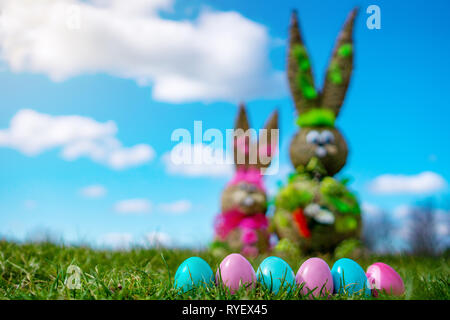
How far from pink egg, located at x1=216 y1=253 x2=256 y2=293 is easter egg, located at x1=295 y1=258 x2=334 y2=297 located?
0.80 ft

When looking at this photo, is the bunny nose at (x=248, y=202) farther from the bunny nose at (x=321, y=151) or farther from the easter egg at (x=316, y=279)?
the easter egg at (x=316, y=279)

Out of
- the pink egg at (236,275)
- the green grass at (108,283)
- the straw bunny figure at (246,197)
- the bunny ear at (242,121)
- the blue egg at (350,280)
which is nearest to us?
the green grass at (108,283)

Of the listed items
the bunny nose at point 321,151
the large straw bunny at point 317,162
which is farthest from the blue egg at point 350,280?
the bunny nose at point 321,151

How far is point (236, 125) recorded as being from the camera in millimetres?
5574

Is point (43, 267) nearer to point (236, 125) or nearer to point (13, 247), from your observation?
point (13, 247)

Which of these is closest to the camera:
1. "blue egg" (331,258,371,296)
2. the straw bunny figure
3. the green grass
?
the green grass

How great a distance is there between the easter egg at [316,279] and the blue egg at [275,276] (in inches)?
2.5

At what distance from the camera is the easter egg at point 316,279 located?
6.59ft

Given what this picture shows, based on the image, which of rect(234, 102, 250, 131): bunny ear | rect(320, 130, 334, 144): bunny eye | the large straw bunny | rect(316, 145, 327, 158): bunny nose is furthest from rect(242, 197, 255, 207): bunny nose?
rect(320, 130, 334, 144): bunny eye

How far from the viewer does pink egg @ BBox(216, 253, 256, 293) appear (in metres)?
1.95

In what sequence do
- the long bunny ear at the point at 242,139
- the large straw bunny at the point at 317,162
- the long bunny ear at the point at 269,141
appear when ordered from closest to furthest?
the large straw bunny at the point at 317,162, the long bunny ear at the point at 269,141, the long bunny ear at the point at 242,139

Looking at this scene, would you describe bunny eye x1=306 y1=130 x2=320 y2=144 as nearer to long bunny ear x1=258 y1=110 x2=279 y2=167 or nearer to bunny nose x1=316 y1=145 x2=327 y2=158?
bunny nose x1=316 y1=145 x2=327 y2=158
